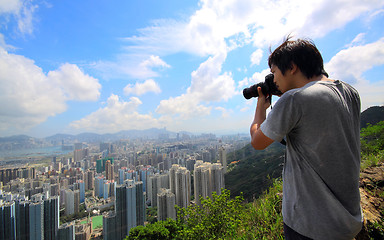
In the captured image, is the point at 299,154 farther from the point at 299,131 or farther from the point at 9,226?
the point at 9,226

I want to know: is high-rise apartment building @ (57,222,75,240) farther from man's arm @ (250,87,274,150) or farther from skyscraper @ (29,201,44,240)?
man's arm @ (250,87,274,150)

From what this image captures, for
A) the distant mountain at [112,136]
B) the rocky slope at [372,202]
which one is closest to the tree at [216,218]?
the rocky slope at [372,202]

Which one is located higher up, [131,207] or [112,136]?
[112,136]

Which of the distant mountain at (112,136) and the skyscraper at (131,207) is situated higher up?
the distant mountain at (112,136)

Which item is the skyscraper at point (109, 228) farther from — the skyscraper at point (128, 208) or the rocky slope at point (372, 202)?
the rocky slope at point (372, 202)

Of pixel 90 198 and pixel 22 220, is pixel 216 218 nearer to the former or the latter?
pixel 22 220

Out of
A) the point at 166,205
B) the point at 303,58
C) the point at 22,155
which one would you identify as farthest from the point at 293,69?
the point at 22,155

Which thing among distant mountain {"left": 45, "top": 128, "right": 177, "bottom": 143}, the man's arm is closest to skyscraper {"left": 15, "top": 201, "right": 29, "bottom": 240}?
the man's arm
